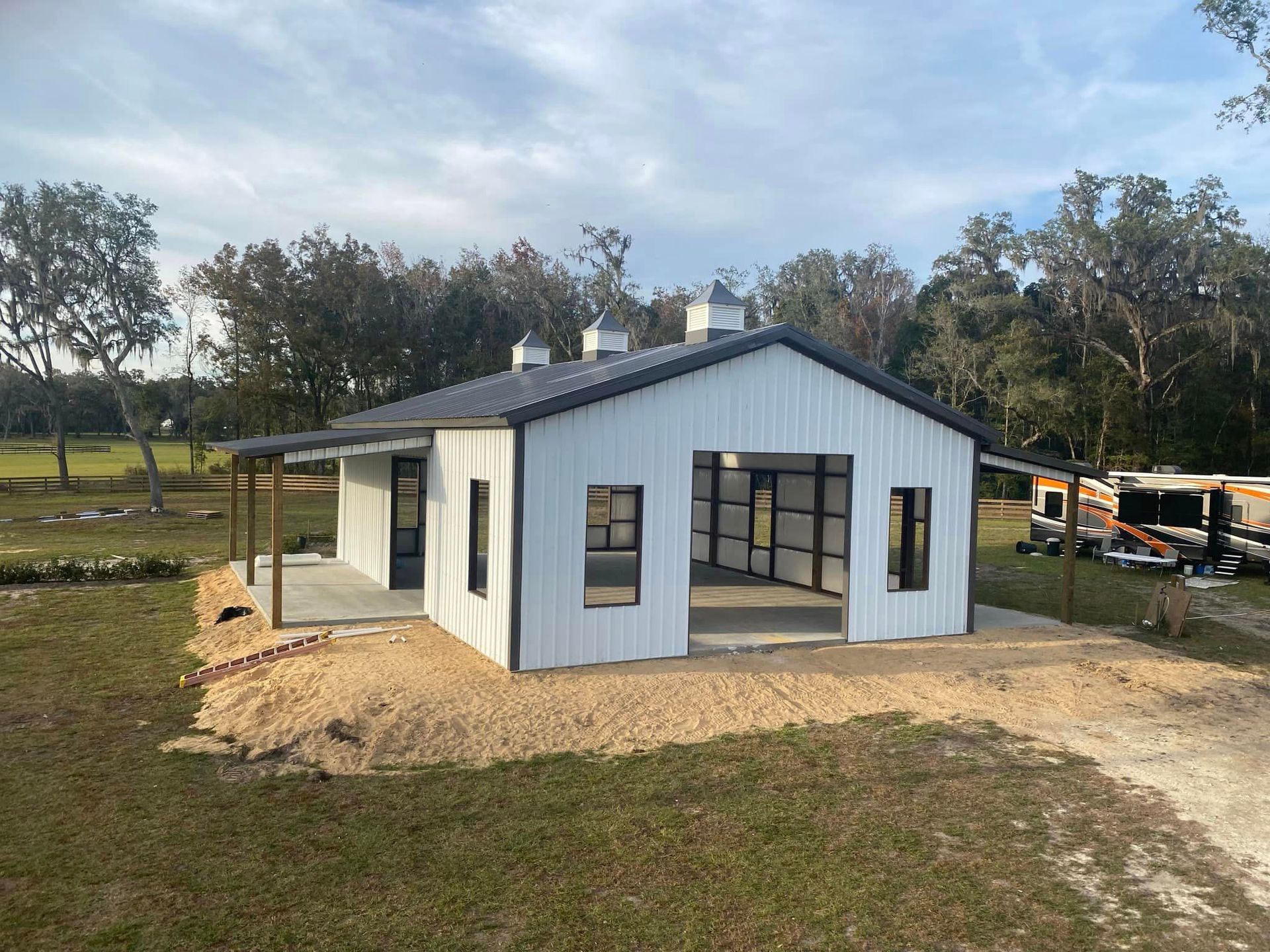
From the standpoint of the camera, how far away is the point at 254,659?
9.74m

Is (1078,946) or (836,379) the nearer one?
(1078,946)

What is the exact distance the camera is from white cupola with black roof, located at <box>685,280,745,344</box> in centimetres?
1254

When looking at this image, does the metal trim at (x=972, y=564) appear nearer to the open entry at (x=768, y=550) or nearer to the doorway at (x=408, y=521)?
the open entry at (x=768, y=550)

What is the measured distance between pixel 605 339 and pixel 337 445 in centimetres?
763

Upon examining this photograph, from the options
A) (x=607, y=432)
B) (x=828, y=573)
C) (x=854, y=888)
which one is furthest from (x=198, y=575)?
(x=854, y=888)

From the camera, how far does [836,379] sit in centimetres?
1127

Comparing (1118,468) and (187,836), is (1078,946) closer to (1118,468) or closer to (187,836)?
(187,836)

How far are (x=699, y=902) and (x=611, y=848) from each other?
825mm

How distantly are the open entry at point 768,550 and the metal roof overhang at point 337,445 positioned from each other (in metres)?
4.01

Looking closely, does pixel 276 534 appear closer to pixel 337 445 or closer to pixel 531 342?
pixel 337 445

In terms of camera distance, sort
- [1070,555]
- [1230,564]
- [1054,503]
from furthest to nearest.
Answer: [1054,503], [1230,564], [1070,555]

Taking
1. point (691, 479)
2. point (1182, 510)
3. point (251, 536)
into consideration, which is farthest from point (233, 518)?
point (1182, 510)

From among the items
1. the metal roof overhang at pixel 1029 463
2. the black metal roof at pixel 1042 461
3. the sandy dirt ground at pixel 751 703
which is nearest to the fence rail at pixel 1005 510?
the metal roof overhang at pixel 1029 463

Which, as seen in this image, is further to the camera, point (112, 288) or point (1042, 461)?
point (112, 288)
